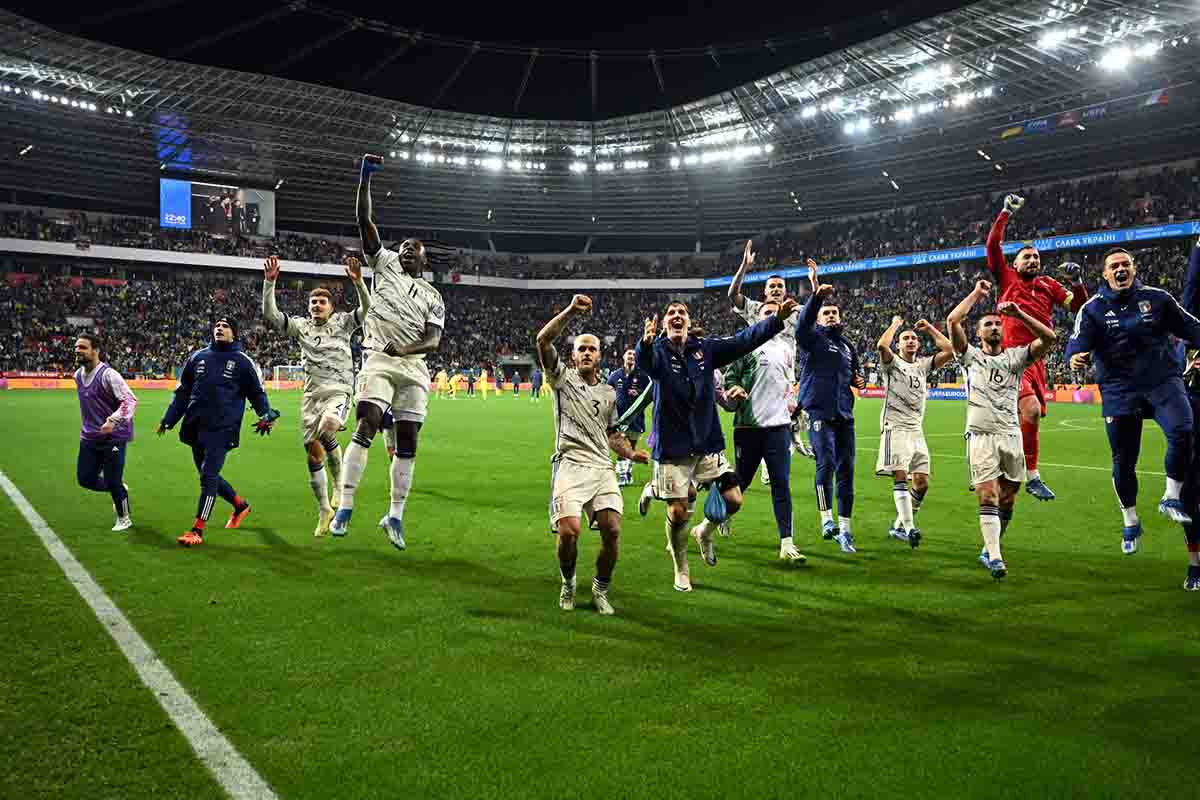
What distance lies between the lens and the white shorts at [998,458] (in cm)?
728

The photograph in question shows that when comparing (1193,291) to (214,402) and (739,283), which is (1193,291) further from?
(214,402)

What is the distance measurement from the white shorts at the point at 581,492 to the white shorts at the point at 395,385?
218 cm

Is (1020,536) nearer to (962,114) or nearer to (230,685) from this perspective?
(230,685)

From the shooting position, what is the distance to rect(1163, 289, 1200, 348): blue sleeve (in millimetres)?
6449

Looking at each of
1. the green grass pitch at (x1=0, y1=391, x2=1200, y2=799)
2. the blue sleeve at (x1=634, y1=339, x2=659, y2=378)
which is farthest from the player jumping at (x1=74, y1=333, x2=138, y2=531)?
the blue sleeve at (x1=634, y1=339, x2=659, y2=378)

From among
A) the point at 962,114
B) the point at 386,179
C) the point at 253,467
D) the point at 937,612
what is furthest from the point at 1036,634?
the point at 386,179

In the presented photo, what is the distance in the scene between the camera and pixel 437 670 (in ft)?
15.3

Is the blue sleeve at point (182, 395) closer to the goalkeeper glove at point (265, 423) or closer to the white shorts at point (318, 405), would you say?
the goalkeeper glove at point (265, 423)

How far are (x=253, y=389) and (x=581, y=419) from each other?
443cm

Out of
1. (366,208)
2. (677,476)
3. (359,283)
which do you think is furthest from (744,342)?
(359,283)

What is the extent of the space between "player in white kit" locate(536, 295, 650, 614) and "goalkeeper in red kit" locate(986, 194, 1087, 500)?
427 centimetres

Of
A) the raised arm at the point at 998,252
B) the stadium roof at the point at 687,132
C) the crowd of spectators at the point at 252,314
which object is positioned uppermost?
the stadium roof at the point at 687,132

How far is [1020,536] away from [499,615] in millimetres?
5803

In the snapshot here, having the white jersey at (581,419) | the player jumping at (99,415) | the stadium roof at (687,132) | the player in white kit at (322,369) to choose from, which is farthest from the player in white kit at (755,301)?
the stadium roof at (687,132)
